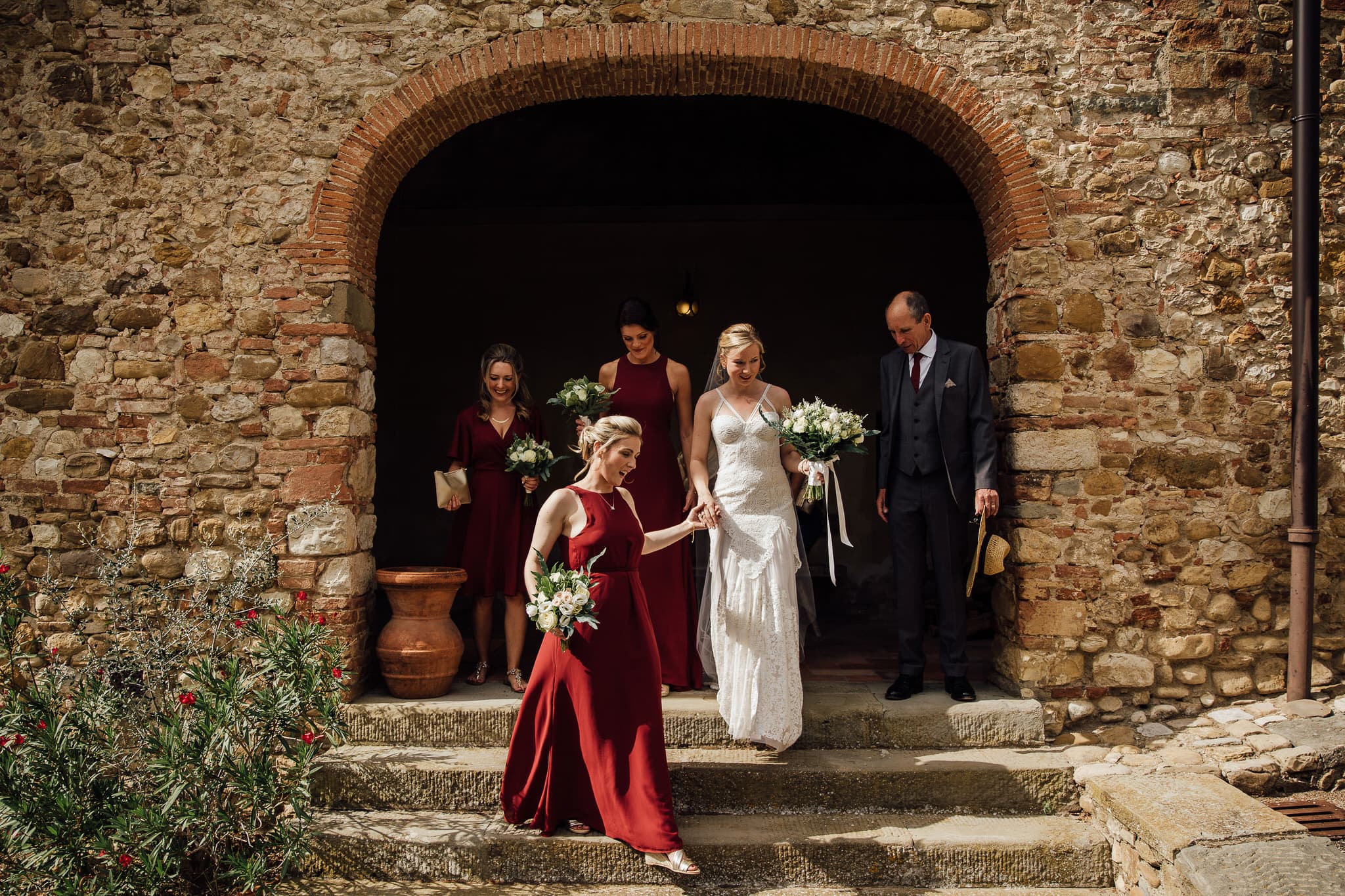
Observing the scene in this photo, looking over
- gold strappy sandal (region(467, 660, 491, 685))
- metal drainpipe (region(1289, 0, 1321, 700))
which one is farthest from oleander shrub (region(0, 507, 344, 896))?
metal drainpipe (region(1289, 0, 1321, 700))

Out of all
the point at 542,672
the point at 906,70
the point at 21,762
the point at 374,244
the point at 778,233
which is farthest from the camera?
the point at 778,233

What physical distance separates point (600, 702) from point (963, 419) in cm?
240

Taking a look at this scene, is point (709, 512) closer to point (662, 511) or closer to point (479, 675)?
point (662, 511)

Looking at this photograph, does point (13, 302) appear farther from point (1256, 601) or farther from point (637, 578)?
Result: point (1256, 601)

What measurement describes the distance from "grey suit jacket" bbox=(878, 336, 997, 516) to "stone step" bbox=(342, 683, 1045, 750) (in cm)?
108

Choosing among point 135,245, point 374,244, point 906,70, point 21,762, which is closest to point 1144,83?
point 906,70

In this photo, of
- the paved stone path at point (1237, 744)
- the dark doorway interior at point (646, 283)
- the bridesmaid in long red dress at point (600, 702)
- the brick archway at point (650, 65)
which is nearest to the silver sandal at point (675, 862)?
the bridesmaid in long red dress at point (600, 702)

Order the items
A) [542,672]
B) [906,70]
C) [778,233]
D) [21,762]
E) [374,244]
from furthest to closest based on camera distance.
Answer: [778,233], [374,244], [906,70], [542,672], [21,762]

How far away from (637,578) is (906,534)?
5.45ft

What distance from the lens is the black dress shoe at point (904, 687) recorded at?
4840mm

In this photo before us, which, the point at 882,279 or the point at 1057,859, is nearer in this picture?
the point at 1057,859

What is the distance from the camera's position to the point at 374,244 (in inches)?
210

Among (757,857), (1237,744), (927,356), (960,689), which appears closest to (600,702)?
(757,857)

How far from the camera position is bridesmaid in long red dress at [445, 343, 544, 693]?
5.13m
